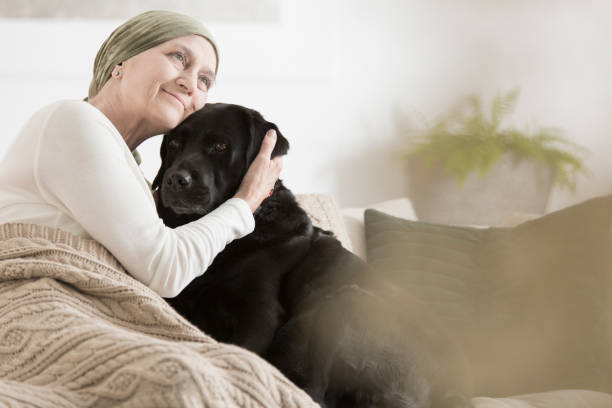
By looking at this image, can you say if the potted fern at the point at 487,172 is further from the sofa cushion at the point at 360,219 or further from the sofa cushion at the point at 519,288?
the sofa cushion at the point at 519,288

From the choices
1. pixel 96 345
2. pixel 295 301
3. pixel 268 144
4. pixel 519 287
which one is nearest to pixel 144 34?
pixel 268 144

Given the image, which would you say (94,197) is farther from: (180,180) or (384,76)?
(384,76)

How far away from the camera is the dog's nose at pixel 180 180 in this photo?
1351 mm

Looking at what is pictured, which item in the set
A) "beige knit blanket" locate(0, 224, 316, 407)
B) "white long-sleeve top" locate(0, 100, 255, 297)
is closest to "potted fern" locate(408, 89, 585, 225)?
"white long-sleeve top" locate(0, 100, 255, 297)

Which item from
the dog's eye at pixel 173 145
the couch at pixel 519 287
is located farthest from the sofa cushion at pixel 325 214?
the dog's eye at pixel 173 145

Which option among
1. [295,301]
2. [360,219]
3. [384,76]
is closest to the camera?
[295,301]

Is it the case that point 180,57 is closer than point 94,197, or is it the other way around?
point 94,197

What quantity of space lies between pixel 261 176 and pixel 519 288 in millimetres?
1078

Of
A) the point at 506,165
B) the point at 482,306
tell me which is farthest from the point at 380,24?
the point at 482,306

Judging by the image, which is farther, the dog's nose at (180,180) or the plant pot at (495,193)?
the plant pot at (495,193)

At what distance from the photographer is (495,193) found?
9.59 ft

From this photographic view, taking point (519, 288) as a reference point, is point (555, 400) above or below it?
below

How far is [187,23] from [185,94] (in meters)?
0.17

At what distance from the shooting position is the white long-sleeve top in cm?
101
